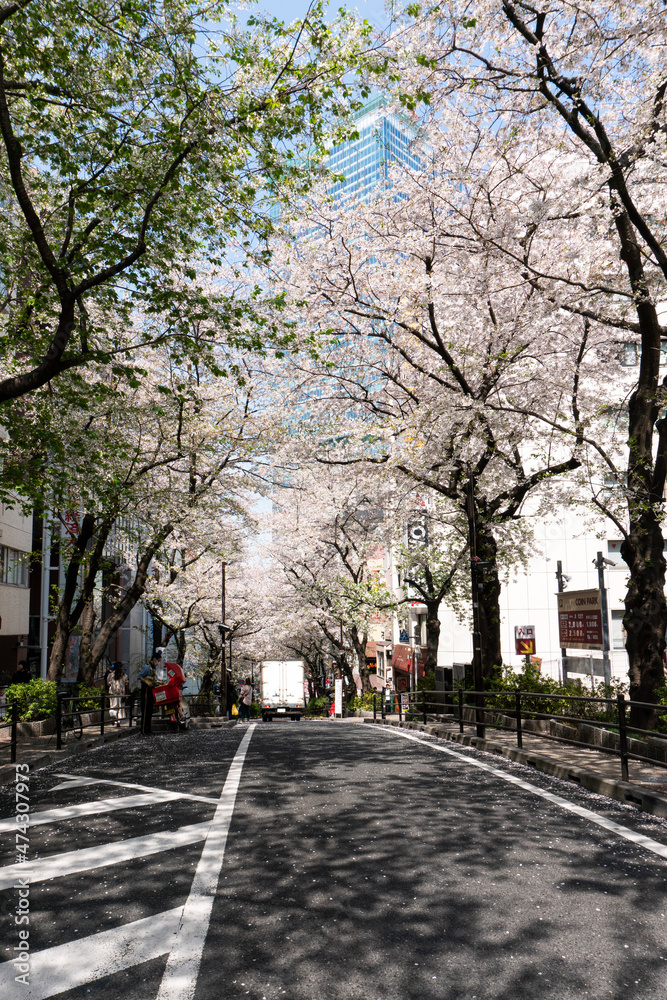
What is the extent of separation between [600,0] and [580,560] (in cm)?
3103

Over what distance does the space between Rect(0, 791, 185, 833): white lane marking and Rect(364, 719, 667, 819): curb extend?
464cm

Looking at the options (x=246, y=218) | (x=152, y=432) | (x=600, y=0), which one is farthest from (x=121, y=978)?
(x=152, y=432)

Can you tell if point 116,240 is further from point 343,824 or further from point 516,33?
point 343,824

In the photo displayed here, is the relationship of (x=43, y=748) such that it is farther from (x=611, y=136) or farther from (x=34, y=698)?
(x=611, y=136)

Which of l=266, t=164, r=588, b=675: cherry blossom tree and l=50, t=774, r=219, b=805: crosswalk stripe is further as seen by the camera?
l=266, t=164, r=588, b=675: cherry blossom tree

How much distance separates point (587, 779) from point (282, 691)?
28.1 meters

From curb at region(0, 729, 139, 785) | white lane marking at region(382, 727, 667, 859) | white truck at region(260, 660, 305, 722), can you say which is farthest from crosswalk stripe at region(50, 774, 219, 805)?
white truck at region(260, 660, 305, 722)

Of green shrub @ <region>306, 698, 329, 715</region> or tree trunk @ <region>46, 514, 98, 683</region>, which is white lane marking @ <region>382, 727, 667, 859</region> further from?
green shrub @ <region>306, 698, 329, 715</region>

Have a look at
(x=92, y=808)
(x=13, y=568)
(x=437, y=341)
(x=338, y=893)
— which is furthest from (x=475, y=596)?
(x=13, y=568)

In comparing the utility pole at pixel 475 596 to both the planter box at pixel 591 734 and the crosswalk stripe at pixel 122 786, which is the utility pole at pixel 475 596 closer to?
the planter box at pixel 591 734

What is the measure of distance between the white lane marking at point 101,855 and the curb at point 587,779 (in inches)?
168

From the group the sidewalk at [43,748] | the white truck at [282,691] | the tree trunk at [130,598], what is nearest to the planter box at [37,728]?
the sidewalk at [43,748]

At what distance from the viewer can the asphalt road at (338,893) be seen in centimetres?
346

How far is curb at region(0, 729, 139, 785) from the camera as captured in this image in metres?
9.88
